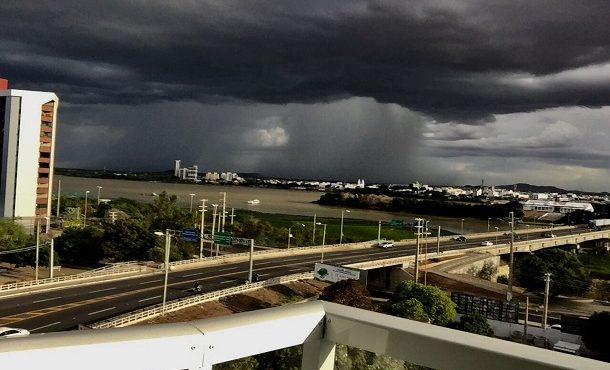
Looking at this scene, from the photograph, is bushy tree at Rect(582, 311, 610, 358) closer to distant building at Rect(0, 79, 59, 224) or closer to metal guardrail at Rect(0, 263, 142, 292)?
A: metal guardrail at Rect(0, 263, 142, 292)

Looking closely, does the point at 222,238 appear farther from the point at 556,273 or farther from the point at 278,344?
the point at 278,344

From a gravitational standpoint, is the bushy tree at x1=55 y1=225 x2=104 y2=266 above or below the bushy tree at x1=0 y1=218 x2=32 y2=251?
below

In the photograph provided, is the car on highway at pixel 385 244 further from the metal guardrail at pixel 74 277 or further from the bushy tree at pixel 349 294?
the metal guardrail at pixel 74 277

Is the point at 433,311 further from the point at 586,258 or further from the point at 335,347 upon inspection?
the point at 586,258

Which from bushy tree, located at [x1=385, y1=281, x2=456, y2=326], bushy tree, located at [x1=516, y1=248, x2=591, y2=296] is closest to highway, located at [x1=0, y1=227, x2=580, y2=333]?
bushy tree, located at [x1=385, y1=281, x2=456, y2=326]

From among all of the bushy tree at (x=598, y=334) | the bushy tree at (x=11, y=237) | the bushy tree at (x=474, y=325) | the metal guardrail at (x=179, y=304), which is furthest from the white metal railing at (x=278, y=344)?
the bushy tree at (x=11, y=237)

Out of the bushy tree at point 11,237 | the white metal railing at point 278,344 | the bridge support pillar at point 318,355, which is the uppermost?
the white metal railing at point 278,344

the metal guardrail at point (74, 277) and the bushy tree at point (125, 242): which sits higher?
the bushy tree at point (125, 242)
